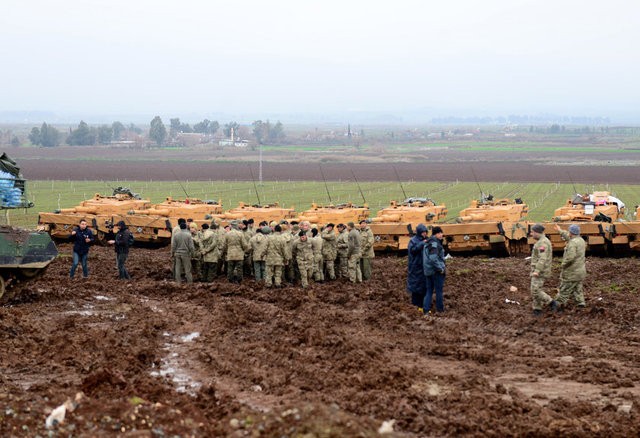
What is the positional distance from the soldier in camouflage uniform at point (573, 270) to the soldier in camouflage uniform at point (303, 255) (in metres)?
5.55

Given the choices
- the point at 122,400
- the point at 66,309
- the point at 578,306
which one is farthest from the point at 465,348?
the point at 66,309

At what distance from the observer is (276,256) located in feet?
67.0

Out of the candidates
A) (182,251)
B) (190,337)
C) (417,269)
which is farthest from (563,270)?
(182,251)

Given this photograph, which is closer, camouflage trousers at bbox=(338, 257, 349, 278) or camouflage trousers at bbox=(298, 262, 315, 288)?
camouflage trousers at bbox=(298, 262, 315, 288)

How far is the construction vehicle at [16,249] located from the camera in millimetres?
18438

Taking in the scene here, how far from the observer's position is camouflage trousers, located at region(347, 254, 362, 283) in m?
21.1

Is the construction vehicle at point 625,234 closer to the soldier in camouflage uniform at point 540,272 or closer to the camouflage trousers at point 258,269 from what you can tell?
the soldier in camouflage uniform at point 540,272

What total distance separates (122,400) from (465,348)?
18.8 feet

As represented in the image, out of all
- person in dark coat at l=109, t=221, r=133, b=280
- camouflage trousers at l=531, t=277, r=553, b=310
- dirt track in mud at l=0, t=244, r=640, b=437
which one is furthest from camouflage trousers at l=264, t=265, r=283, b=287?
camouflage trousers at l=531, t=277, r=553, b=310

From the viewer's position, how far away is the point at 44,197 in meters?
53.7

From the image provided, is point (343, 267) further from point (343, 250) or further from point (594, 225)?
point (594, 225)

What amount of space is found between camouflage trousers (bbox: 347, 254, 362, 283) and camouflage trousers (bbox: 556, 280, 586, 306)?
508 cm

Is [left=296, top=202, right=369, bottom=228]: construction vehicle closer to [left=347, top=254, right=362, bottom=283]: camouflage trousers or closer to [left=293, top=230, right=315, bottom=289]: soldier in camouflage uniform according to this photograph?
[left=347, top=254, right=362, bottom=283]: camouflage trousers

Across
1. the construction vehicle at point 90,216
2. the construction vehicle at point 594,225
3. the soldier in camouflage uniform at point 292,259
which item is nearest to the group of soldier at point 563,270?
the soldier in camouflage uniform at point 292,259
